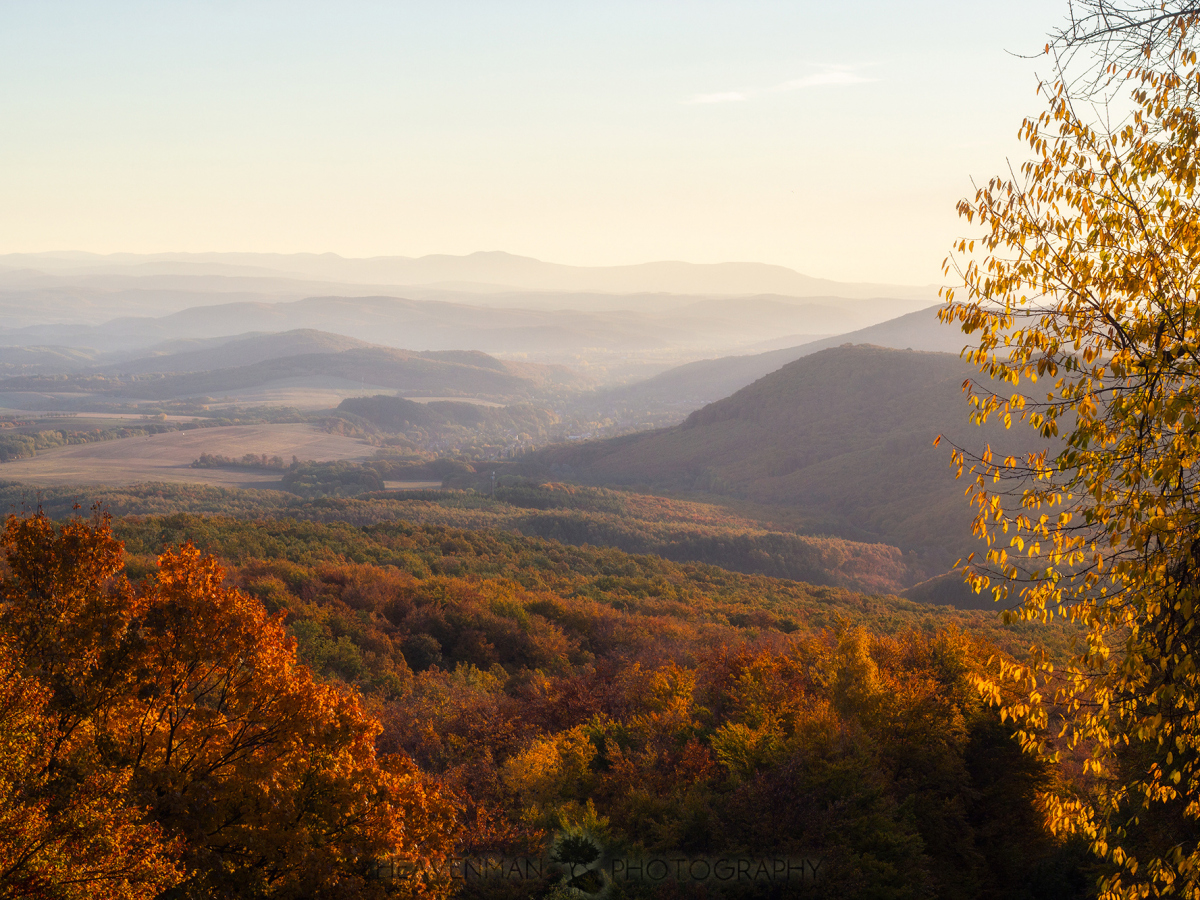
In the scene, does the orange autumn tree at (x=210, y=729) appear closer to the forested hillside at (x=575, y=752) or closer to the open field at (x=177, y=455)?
the forested hillside at (x=575, y=752)

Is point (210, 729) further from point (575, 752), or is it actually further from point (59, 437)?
point (59, 437)

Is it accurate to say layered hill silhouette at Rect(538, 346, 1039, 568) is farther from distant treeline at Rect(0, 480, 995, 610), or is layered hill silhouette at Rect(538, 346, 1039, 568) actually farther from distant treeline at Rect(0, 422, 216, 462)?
distant treeline at Rect(0, 422, 216, 462)

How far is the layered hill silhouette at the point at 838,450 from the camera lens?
9800 centimetres

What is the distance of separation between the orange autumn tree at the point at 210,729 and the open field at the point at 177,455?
4736 inches

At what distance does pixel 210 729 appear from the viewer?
30.7 ft

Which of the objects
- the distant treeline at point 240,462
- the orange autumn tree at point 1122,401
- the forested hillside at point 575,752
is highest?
the orange autumn tree at point 1122,401

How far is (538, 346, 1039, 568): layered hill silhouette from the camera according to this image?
322ft

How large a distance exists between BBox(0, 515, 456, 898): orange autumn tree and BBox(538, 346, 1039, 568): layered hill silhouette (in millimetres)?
83373

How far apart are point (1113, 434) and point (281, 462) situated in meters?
158

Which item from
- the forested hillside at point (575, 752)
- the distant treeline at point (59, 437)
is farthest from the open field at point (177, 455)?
the forested hillside at point (575, 752)

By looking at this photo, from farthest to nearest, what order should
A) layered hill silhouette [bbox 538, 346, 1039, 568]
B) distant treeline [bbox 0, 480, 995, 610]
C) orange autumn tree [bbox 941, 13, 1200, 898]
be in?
1. layered hill silhouette [bbox 538, 346, 1039, 568]
2. distant treeline [bbox 0, 480, 995, 610]
3. orange autumn tree [bbox 941, 13, 1200, 898]

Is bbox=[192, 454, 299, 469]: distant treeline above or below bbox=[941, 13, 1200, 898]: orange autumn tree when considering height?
below

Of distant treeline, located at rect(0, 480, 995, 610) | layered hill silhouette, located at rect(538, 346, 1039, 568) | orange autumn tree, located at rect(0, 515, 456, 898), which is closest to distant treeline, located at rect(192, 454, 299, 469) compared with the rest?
distant treeline, located at rect(0, 480, 995, 610)

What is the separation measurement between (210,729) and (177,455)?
514 feet
